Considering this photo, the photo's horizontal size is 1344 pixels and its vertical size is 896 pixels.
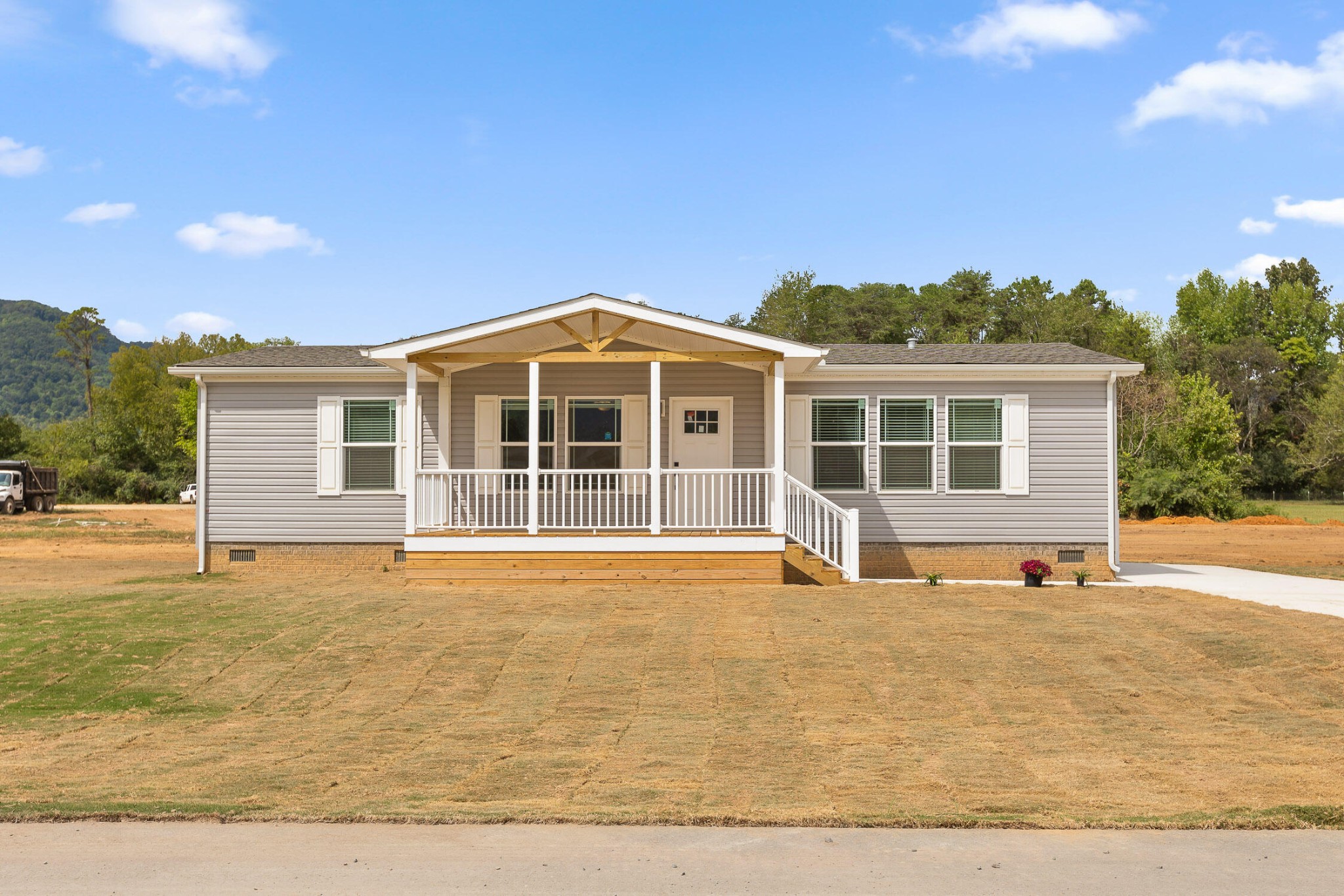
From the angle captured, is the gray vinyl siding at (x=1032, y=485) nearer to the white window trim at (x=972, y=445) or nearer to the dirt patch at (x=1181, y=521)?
the white window trim at (x=972, y=445)

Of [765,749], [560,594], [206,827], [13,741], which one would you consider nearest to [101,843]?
[206,827]

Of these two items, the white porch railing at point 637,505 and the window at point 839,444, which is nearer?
the white porch railing at point 637,505

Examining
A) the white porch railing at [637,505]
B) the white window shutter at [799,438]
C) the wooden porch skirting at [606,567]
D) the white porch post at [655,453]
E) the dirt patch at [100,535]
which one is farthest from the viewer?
the dirt patch at [100,535]

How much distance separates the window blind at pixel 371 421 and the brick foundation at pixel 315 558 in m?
1.68

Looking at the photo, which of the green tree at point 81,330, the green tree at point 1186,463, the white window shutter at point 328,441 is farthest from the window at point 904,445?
the green tree at point 81,330

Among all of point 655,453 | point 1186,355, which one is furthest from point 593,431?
point 1186,355

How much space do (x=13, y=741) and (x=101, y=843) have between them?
3.17m

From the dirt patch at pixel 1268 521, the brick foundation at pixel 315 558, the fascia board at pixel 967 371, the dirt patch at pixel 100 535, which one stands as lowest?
the dirt patch at pixel 100 535

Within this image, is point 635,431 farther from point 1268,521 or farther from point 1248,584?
point 1268,521

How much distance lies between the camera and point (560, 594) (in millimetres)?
13422

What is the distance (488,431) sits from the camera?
16.8 m

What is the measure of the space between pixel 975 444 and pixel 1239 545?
1332 centimetres

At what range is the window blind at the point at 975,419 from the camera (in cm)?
1656

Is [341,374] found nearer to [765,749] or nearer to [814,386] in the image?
[814,386]
